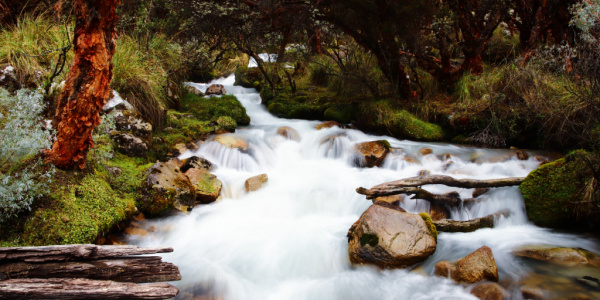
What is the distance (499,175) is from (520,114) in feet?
6.65

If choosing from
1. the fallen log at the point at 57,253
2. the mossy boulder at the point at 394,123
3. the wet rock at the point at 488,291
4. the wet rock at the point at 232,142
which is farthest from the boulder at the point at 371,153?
the fallen log at the point at 57,253

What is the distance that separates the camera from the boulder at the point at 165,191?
502cm

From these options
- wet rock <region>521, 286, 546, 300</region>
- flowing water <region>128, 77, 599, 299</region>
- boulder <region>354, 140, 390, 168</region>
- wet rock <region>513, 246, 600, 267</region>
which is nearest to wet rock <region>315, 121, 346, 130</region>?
flowing water <region>128, 77, 599, 299</region>

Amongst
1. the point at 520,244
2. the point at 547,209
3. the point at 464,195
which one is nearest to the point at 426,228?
the point at 520,244

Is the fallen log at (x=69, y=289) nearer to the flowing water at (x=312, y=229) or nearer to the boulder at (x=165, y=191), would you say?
the flowing water at (x=312, y=229)

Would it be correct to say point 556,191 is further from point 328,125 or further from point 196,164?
point 196,164

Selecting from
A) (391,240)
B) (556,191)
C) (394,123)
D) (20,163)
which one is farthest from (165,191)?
(394,123)

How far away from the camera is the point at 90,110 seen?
3781 millimetres

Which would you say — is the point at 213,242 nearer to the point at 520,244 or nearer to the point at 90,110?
the point at 90,110

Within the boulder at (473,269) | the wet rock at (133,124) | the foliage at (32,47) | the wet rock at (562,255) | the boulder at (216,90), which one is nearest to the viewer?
the boulder at (473,269)

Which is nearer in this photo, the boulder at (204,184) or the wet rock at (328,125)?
the boulder at (204,184)

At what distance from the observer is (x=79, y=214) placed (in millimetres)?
3883

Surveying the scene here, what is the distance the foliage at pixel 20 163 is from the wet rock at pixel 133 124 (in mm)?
2275

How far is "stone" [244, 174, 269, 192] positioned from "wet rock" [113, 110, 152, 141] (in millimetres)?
2149
